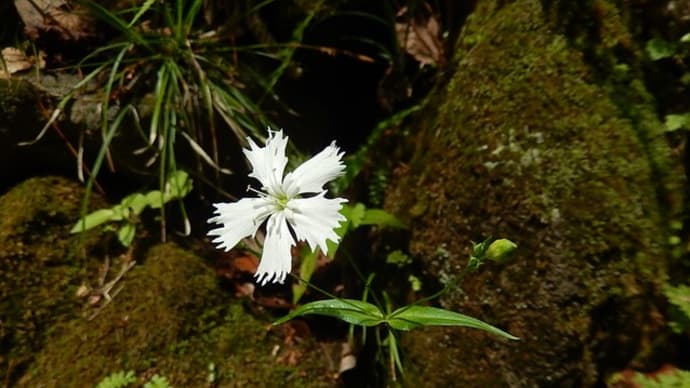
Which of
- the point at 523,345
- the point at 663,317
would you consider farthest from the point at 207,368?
the point at 663,317

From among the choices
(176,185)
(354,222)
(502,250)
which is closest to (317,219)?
(502,250)

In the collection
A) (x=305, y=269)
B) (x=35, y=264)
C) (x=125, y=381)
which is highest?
(x=305, y=269)

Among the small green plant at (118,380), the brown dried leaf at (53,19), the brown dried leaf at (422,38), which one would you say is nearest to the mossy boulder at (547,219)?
the brown dried leaf at (422,38)

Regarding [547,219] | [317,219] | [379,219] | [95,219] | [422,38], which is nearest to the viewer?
[317,219]

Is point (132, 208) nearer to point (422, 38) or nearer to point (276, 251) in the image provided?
point (276, 251)

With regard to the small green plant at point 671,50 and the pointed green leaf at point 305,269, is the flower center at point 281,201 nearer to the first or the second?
the pointed green leaf at point 305,269

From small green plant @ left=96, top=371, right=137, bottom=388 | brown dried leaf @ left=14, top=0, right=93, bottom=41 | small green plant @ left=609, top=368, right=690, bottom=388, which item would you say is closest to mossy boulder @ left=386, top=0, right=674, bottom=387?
small green plant @ left=609, top=368, right=690, bottom=388
